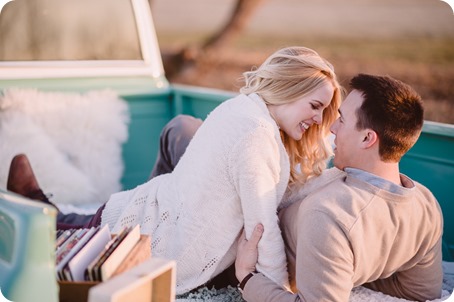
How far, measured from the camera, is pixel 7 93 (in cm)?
296

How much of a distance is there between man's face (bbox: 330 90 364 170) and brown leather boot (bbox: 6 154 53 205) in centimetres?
151

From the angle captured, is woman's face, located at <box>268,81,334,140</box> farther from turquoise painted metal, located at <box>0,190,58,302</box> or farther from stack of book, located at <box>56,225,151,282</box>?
turquoise painted metal, located at <box>0,190,58,302</box>

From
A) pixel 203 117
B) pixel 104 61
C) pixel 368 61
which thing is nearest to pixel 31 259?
pixel 203 117

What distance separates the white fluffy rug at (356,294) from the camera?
1.96 metres

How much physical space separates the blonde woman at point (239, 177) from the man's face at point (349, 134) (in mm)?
230

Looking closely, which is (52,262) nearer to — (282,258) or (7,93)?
(282,258)

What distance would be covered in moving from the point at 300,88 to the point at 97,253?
99 centimetres

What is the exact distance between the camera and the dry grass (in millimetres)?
9234

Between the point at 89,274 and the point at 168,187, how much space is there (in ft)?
2.79

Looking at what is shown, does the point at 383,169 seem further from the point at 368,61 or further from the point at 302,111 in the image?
the point at 368,61

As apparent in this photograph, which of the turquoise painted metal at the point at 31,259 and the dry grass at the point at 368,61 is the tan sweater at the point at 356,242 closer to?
the turquoise painted metal at the point at 31,259

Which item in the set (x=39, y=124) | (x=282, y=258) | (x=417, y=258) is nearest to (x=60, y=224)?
(x=39, y=124)

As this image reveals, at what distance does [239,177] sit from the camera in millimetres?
1939

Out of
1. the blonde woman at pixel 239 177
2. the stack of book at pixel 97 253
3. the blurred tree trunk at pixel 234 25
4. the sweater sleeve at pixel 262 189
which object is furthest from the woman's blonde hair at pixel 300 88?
the blurred tree trunk at pixel 234 25
